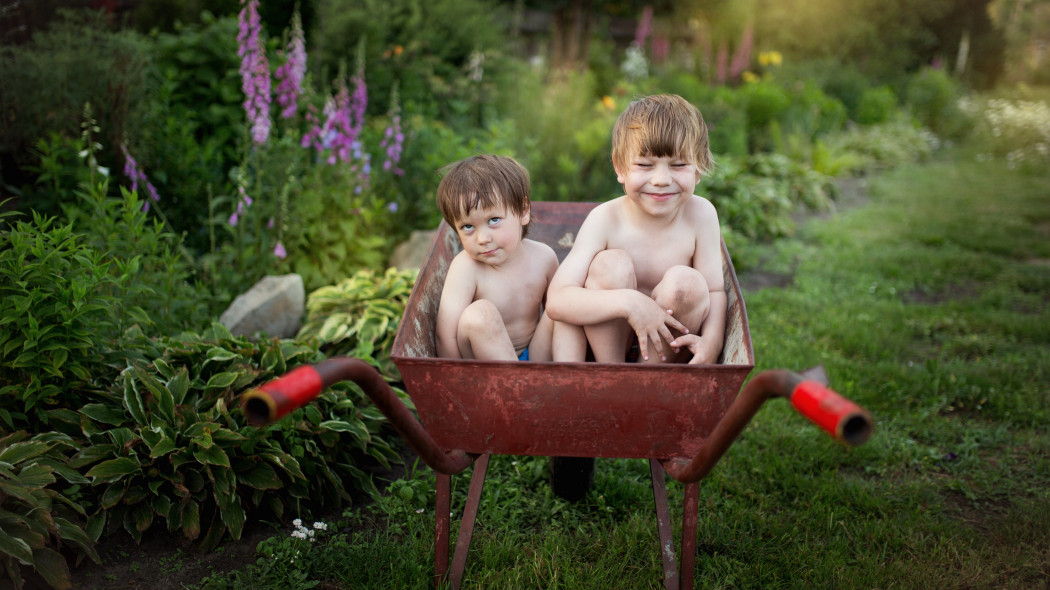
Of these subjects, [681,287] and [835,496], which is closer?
[681,287]

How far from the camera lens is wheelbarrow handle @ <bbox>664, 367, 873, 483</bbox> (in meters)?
1.07

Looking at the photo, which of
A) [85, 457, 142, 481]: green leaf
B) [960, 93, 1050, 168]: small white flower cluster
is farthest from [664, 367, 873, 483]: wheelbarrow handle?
[960, 93, 1050, 168]: small white flower cluster

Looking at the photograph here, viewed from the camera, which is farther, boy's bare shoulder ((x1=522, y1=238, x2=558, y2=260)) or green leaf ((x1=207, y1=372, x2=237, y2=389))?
green leaf ((x1=207, y1=372, x2=237, y2=389))

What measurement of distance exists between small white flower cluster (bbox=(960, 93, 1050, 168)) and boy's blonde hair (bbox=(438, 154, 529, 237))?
9.09 metres

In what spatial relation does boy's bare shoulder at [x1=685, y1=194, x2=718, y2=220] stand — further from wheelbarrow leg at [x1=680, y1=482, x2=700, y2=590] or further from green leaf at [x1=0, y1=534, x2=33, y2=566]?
green leaf at [x1=0, y1=534, x2=33, y2=566]

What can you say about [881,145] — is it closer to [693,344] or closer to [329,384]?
[693,344]

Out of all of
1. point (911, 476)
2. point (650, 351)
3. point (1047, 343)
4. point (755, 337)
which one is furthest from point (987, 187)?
point (650, 351)

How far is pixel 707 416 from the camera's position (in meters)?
1.64

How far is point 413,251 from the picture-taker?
157 inches

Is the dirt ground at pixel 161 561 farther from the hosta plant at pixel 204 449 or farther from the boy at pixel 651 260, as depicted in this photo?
the boy at pixel 651 260

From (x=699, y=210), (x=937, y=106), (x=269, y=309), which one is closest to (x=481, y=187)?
(x=699, y=210)

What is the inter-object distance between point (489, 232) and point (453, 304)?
229 millimetres

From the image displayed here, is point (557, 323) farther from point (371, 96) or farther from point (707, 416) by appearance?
point (371, 96)

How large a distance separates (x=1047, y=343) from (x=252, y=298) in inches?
156
